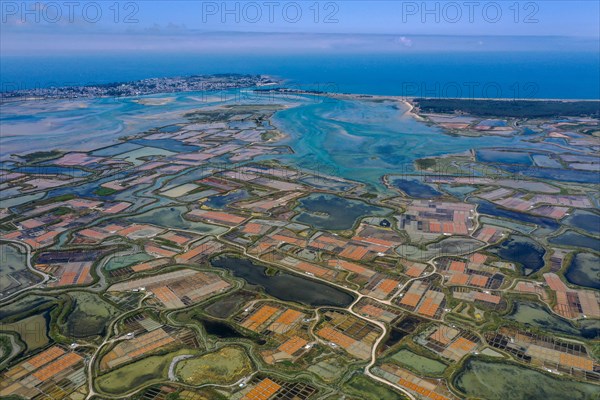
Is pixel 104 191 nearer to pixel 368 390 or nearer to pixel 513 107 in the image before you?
pixel 368 390

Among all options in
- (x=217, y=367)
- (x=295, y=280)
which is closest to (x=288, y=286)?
(x=295, y=280)

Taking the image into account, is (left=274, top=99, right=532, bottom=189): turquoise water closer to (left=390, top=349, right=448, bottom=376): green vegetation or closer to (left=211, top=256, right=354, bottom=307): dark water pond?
(left=211, top=256, right=354, bottom=307): dark water pond

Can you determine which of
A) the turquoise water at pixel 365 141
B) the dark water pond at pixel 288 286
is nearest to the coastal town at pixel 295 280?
the dark water pond at pixel 288 286

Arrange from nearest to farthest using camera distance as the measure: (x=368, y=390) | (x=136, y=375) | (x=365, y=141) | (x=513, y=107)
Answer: (x=368, y=390), (x=136, y=375), (x=365, y=141), (x=513, y=107)

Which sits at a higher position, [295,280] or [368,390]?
[295,280]

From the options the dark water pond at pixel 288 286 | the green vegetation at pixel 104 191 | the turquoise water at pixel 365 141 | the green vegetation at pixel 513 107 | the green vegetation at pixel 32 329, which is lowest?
the green vegetation at pixel 32 329

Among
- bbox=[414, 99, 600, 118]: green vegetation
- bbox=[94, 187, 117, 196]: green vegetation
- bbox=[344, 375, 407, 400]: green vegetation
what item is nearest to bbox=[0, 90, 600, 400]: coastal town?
bbox=[344, 375, 407, 400]: green vegetation

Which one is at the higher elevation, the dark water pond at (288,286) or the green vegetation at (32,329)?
the dark water pond at (288,286)

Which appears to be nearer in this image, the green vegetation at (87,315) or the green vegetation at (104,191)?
the green vegetation at (87,315)

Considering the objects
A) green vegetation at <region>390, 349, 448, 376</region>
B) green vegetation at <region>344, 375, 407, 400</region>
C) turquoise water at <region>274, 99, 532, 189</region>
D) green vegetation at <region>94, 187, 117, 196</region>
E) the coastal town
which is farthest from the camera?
turquoise water at <region>274, 99, 532, 189</region>

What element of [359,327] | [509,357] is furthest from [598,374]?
[359,327]

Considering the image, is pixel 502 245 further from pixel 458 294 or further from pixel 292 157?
pixel 292 157

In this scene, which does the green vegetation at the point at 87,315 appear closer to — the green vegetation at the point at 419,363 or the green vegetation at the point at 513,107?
the green vegetation at the point at 419,363
